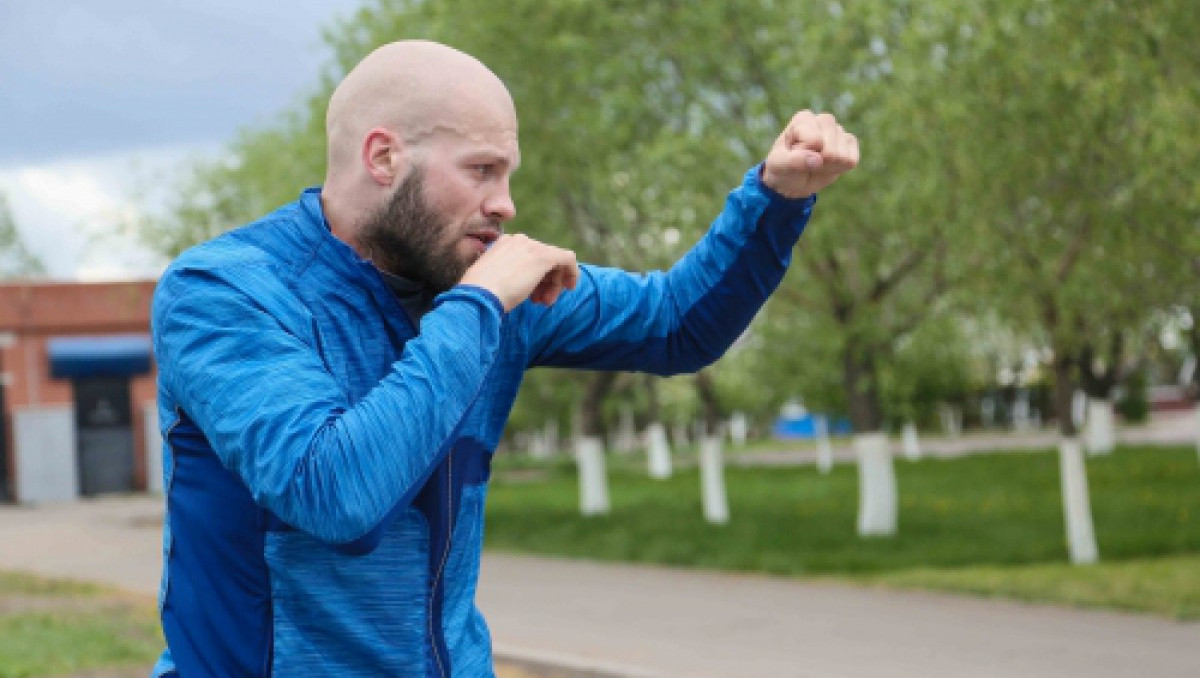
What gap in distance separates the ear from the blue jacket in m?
0.11

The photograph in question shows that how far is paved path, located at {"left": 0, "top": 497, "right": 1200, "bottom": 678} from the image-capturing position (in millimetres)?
11055

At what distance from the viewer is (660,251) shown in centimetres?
2344

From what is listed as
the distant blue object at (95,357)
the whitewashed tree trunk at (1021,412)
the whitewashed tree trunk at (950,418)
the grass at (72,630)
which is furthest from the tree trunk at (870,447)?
the whitewashed tree trunk at (1021,412)

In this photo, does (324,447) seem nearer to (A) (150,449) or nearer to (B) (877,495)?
(B) (877,495)

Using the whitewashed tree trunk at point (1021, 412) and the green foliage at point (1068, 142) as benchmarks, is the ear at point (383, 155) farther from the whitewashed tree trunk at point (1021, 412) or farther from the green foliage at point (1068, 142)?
the whitewashed tree trunk at point (1021, 412)

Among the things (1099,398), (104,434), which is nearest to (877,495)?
(1099,398)

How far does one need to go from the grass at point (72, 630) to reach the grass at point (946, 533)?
6098mm

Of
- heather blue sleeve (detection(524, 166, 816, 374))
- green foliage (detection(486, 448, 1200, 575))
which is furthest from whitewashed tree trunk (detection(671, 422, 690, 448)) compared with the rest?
heather blue sleeve (detection(524, 166, 816, 374))

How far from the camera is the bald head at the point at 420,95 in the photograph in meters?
2.12

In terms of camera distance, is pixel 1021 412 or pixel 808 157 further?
pixel 1021 412

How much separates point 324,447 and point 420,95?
49 cm

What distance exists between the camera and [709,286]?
247 centimetres

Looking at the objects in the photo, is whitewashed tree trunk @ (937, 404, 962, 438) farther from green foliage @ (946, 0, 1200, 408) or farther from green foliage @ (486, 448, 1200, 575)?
green foliage @ (946, 0, 1200, 408)

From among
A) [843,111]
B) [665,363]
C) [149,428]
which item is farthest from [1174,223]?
[149,428]
